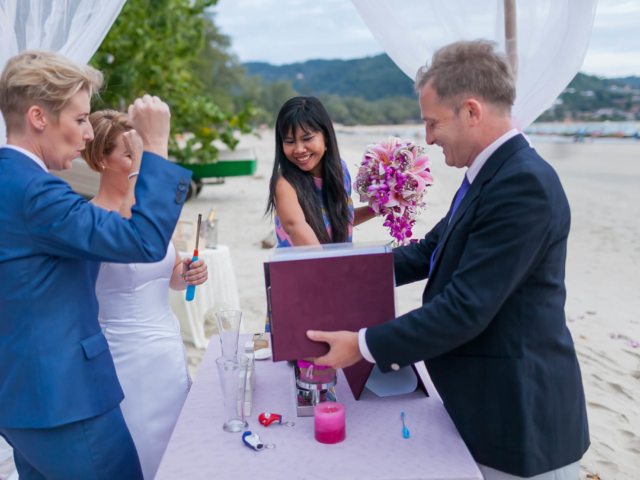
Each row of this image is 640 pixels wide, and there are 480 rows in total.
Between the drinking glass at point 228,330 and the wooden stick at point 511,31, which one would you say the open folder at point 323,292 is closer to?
the drinking glass at point 228,330

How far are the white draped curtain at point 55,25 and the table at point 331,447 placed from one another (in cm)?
190

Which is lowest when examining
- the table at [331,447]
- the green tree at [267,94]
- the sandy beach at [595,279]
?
the sandy beach at [595,279]

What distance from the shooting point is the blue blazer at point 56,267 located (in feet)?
4.28

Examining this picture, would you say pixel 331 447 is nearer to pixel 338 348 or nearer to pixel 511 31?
pixel 338 348

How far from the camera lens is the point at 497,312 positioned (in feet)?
4.68

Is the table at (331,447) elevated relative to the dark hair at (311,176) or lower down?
lower down

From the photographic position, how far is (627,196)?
14.2 m

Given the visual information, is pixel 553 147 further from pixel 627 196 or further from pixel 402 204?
pixel 402 204

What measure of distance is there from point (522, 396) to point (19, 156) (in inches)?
58.3

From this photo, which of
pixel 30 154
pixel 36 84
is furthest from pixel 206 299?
pixel 36 84

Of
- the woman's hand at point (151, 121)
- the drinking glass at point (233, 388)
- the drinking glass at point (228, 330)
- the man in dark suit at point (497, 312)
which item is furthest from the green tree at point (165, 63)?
the man in dark suit at point (497, 312)

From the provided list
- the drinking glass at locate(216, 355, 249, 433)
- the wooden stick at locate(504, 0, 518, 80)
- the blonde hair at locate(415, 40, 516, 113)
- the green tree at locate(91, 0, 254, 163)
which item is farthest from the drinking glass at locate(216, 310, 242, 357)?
the green tree at locate(91, 0, 254, 163)

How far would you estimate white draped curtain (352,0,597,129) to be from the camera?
8.26ft

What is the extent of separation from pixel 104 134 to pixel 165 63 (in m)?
10.2
